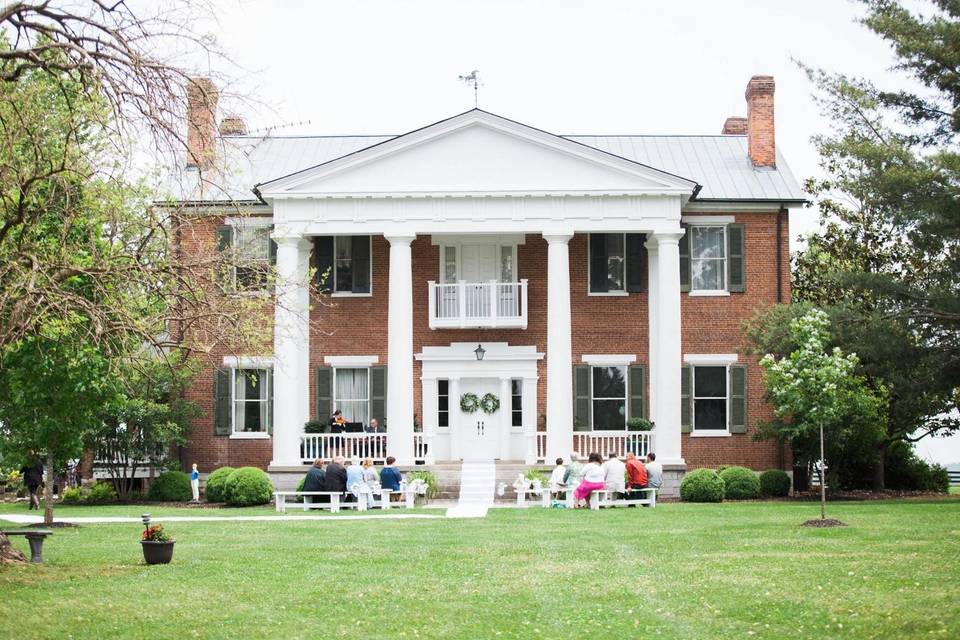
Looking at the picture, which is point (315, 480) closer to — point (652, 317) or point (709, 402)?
point (652, 317)

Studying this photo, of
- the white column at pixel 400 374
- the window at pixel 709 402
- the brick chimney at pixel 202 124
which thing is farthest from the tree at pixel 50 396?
the window at pixel 709 402

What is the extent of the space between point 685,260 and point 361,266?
8.76 m

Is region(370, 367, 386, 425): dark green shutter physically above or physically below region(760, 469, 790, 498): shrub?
above

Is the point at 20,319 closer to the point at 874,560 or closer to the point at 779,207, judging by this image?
the point at 874,560

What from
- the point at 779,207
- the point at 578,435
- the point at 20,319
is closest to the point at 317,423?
the point at 578,435

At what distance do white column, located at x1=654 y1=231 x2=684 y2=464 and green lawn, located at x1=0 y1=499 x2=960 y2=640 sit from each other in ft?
35.3

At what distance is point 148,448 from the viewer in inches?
1398

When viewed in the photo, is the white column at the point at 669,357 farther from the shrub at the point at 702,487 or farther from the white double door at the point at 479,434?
the white double door at the point at 479,434

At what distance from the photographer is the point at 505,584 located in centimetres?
1573

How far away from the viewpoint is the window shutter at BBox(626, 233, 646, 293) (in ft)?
121

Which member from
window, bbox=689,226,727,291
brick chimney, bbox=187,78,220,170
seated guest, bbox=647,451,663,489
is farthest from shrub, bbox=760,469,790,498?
brick chimney, bbox=187,78,220,170

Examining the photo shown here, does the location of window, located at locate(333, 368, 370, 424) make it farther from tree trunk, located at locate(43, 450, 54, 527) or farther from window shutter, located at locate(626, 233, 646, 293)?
tree trunk, located at locate(43, 450, 54, 527)

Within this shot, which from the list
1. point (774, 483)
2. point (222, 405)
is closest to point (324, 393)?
point (222, 405)

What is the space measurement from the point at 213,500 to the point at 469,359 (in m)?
7.69
